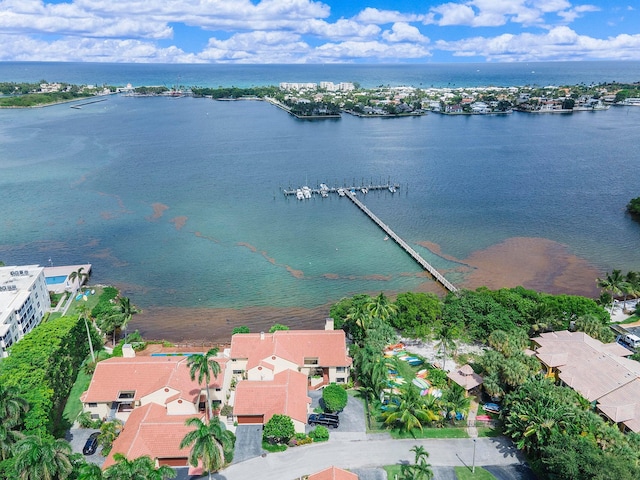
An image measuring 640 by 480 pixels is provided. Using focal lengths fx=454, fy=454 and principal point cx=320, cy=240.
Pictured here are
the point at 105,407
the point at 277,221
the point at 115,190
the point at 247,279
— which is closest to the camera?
the point at 105,407

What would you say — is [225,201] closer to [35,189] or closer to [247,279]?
[247,279]

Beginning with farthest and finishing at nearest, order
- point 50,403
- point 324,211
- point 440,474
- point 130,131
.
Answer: point 130,131 → point 324,211 → point 50,403 → point 440,474

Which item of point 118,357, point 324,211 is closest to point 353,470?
point 118,357

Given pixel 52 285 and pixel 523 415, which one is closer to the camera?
pixel 523 415

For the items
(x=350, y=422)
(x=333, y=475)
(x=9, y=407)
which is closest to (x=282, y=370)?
(x=350, y=422)

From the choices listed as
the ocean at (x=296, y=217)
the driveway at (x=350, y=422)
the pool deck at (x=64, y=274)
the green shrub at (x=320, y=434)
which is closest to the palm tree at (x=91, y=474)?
the green shrub at (x=320, y=434)

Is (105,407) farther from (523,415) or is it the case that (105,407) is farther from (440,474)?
(523,415)

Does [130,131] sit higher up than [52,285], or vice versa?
[130,131]
